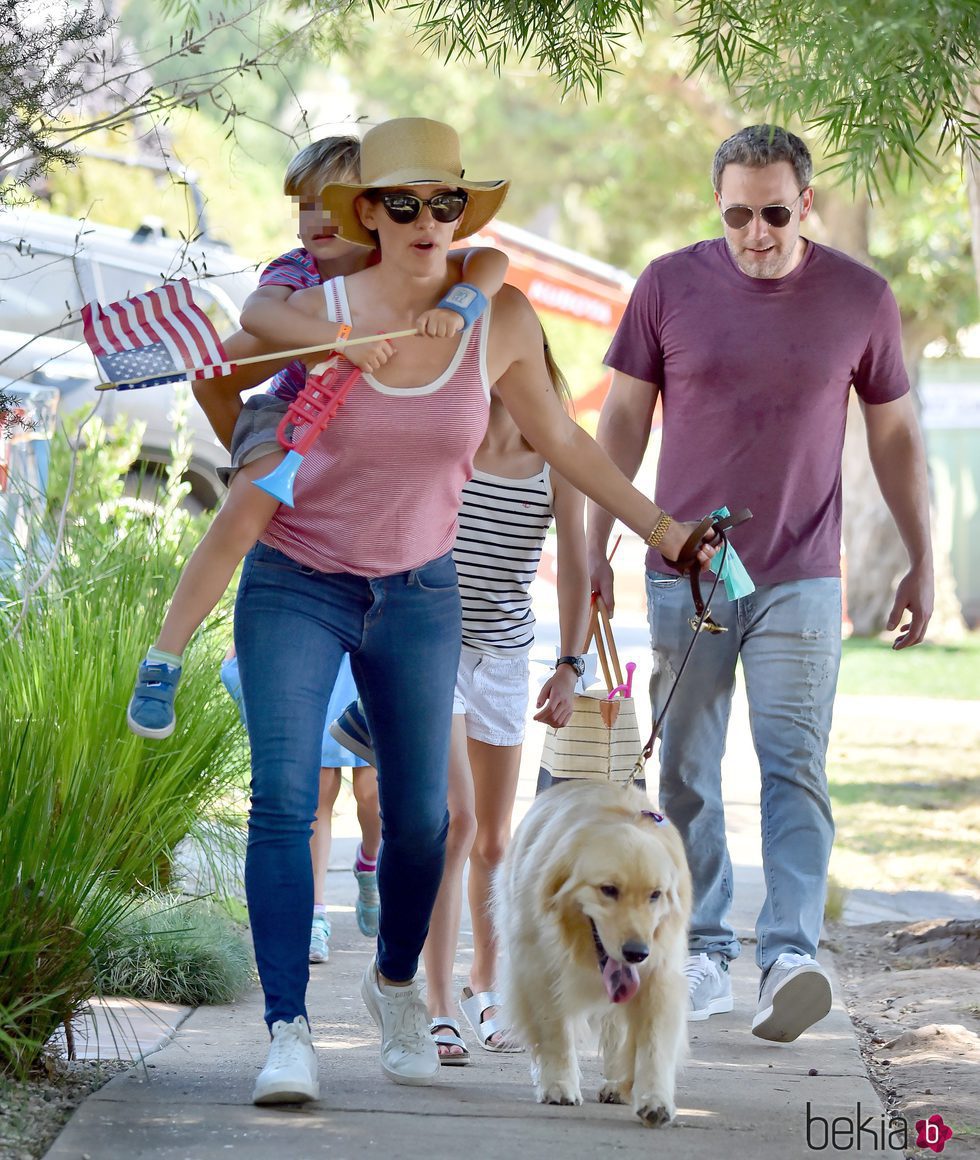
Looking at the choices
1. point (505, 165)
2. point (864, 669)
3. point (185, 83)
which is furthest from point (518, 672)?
point (505, 165)

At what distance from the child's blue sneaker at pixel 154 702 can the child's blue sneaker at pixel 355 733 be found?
2.46 ft

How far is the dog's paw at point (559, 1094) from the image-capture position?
3666 mm

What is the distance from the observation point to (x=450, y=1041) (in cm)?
409

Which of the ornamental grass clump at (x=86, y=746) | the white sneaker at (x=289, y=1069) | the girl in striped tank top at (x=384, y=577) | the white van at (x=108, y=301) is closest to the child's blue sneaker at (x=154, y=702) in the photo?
the girl in striped tank top at (x=384, y=577)

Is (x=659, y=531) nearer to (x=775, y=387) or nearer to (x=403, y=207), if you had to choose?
(x=775, y=387)

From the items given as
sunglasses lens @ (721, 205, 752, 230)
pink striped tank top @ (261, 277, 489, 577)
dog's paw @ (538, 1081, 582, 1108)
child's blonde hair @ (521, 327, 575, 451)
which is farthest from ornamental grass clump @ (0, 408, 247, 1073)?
sunglasses lens @ (721, 205, 752, 230)

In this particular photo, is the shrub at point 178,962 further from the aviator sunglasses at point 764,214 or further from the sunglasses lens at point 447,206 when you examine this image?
the aviator sunglasses at point 764,214

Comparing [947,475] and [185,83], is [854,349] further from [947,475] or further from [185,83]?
[947,475]

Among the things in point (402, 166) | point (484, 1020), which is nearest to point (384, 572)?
point (402, 166)

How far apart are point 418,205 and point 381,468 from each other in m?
0.59

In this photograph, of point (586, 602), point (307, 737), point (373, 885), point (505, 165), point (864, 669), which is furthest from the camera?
point (505, 165)

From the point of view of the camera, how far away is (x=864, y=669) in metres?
16.6

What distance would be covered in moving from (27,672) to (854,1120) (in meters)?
2.79

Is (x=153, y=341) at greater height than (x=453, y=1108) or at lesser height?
greater
